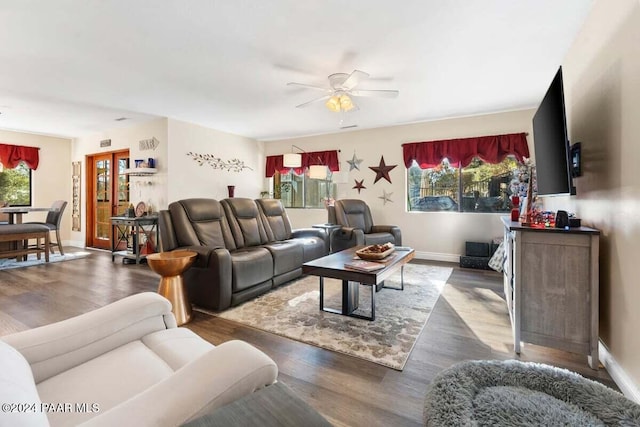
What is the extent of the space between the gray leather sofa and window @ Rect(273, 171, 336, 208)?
2.02m

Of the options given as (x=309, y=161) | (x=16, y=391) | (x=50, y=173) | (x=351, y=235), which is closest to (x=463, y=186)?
(x=351, y=235)

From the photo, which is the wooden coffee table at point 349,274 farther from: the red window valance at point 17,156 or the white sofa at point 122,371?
the red window valance at point 17,156

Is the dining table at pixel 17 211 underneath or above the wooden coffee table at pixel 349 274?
above

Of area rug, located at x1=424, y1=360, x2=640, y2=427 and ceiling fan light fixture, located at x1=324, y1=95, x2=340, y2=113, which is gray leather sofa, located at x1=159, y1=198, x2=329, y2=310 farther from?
area rug, located at x1=424, y1=360, x2=640, y2=427

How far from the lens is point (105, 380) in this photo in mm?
987

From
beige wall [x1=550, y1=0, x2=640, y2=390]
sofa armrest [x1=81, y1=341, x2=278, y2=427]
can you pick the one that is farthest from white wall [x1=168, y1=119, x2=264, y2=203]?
beige wall [x1=550, y1=0, x2=640, y2=390]

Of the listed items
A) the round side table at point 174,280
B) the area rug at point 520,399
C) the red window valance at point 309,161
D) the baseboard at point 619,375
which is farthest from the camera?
the red window valance at point 309,161

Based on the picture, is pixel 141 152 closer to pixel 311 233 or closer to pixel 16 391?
pixel 311 233

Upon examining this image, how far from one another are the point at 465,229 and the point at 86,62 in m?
5.41

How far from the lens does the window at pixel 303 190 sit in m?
6.28


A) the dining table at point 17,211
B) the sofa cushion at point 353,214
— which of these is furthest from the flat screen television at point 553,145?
the dining table at point 17,211

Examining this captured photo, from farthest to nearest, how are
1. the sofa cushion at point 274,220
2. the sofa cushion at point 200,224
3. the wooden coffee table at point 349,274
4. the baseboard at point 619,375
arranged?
the sofa cushion at point 274,220 → the sofa cushion at point 200,224 → the wooden coffee table at point 349,274 → the baseboard at point 619,375

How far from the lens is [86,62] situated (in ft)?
9.86

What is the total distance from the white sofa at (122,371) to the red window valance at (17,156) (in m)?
6.78
